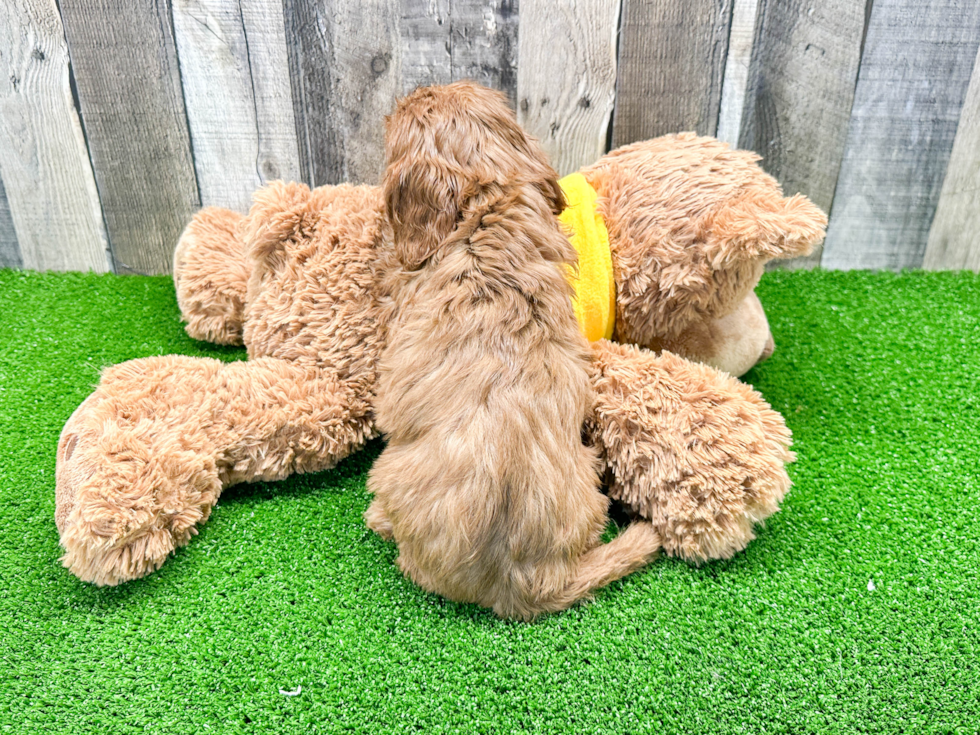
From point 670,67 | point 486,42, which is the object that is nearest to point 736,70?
point 670,67

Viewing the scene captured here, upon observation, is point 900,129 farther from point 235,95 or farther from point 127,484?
point 127,484

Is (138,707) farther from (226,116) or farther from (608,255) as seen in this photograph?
(226,116)

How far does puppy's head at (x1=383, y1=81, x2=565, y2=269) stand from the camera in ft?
3.97

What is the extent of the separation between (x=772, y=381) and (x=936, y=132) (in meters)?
0.88

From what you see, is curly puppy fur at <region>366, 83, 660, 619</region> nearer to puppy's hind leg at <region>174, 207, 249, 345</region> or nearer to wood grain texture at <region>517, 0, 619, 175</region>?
wood grain texture at <region>517, 0, 619, 175</region>

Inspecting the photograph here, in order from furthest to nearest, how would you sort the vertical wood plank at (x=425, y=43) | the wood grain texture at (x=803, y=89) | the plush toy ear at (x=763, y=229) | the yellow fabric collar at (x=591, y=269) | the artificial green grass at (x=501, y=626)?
1. the wood grain texture at (x=803, y=89)
2. the vertical wood plank at (x=425, y=43)
3. the yellow fabric collar at (x=591, y=269)
4. the plush toy ear at (x=763, y=229)
5. the artificial green grass at (x=501, y=626)

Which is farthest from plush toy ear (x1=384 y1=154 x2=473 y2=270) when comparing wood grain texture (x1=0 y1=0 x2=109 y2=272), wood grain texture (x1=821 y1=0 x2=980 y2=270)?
wood grain texture (x1=821 y1=0 x2=980 y2=270)

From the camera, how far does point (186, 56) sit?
170cm

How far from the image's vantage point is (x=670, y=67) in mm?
1726

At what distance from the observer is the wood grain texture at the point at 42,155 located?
169cm

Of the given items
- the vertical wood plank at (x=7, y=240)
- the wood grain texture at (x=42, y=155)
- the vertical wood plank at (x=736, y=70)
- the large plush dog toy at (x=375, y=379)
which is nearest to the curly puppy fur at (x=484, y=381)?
the large plush dog toy at (x=375, y=379)

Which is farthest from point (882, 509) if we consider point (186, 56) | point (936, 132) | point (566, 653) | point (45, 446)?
point (186, 56)

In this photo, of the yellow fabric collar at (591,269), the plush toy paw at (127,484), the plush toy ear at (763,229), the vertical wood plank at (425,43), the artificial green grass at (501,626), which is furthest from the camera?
the vertical wood plank at (425,43)

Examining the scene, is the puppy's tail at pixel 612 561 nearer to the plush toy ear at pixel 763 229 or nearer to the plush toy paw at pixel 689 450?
the plush toy paw at pixel 689 450
